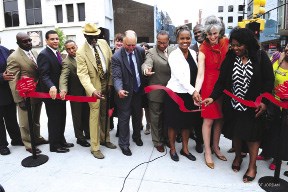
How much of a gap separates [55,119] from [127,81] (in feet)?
4.39

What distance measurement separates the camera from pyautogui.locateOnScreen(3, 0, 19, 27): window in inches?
1123

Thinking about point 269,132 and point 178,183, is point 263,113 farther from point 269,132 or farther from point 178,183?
point 178,183

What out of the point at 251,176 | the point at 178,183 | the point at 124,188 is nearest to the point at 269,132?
the point at 251,176

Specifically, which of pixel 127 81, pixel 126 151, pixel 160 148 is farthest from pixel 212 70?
pixel 126 151

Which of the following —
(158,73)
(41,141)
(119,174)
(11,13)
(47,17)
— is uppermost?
(11,13)

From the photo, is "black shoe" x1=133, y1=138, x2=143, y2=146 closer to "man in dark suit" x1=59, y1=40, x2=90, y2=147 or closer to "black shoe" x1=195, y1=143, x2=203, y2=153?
"man in dark suit" x1=59, y1=40, x2=90, y2=147

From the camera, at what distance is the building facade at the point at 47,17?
27281 millimetres

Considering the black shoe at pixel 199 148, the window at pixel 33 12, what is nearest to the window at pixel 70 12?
the window at pixel 33 12

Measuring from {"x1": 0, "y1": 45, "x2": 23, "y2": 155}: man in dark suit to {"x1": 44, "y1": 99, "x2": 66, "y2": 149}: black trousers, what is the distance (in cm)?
66

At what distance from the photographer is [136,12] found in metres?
31.8

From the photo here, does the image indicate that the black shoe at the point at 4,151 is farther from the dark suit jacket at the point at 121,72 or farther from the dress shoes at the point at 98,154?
the dark suit jacket at the point at 121,72

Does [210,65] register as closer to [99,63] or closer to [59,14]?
[99,63]

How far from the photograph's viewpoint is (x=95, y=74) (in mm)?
3645

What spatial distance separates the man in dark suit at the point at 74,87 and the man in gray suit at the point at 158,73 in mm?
1168
